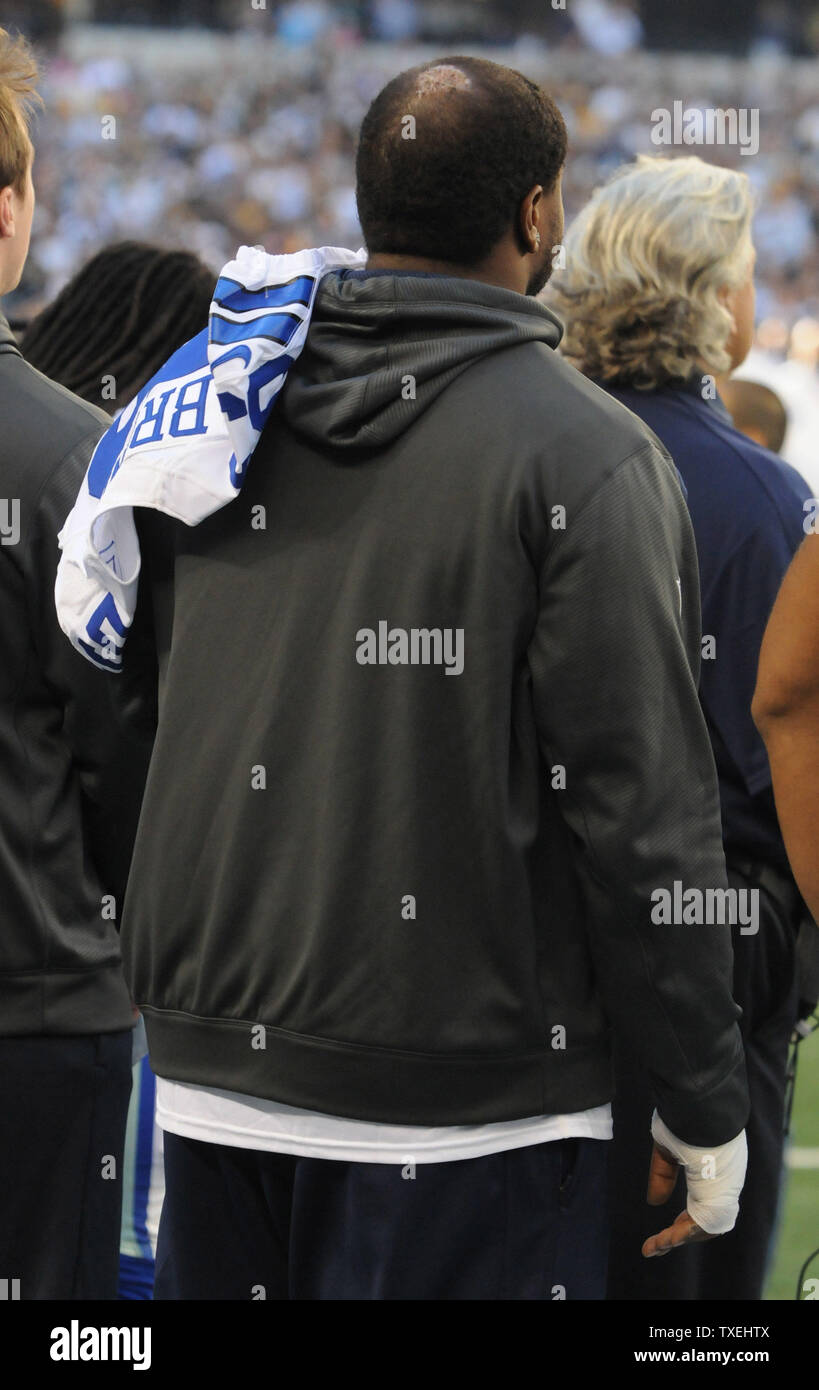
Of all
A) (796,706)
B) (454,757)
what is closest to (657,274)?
(796,706)

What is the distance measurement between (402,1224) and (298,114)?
15.3m

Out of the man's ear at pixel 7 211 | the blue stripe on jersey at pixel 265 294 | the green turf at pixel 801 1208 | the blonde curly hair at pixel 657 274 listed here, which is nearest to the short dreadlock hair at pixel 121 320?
the man's ear at pixel 7 211

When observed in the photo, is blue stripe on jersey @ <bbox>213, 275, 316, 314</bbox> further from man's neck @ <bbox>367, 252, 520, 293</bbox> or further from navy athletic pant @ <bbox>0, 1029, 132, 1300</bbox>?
Answer: navy athletic pant @ <bbox>0, 1029, 132, 1300</bbox>

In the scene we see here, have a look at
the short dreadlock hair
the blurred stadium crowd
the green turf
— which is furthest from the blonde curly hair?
the blurred stadium crowd

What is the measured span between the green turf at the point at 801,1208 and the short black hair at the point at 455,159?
2.04 meters

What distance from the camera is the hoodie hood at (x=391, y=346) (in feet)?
5.41

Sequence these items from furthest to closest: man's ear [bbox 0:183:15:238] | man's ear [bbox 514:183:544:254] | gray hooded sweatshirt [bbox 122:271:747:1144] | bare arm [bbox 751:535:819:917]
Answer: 1. man's ear [bbox 0:183:15:238]
2. bare arm [bbox 751:535:819:917]
3. man's ear [bbox 514:183:544:254]
4. gray hooded sweatshirt [bbox 122:271:747:1144]

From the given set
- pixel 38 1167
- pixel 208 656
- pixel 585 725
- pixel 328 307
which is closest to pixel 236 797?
pixel 208 656

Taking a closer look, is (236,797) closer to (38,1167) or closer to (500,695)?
(500,695)

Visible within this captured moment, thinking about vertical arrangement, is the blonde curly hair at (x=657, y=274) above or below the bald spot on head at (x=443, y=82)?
below

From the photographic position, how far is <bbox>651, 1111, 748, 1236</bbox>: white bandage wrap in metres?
1.73

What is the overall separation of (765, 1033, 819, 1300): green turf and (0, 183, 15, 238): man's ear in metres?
2.16

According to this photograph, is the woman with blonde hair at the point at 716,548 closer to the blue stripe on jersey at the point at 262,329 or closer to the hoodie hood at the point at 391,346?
the hoodie hood at the point at 391,346
